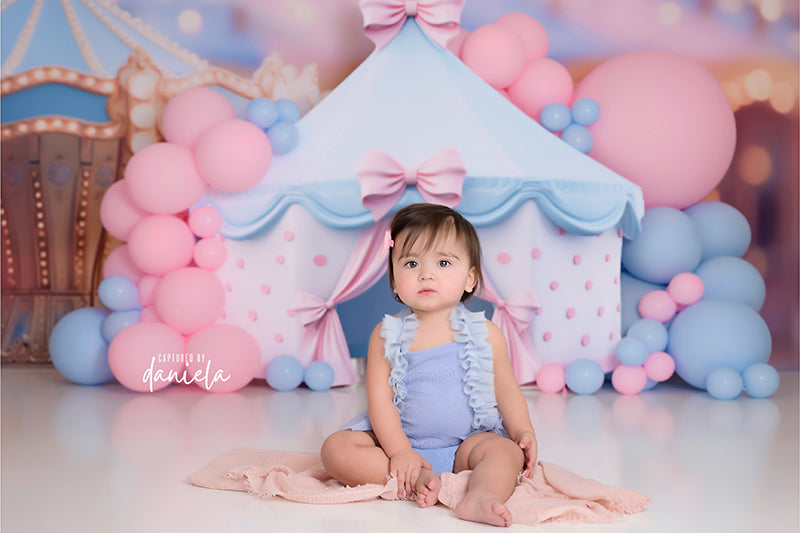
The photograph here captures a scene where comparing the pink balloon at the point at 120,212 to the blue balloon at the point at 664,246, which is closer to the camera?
the pink balloon at the point at 120,212

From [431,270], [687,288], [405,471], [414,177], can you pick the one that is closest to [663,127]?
[687,288]

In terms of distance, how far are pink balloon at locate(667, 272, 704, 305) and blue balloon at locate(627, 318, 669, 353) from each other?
212 mm

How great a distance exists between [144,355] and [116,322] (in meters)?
0.35

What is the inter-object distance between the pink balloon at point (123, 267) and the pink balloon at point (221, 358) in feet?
1.91

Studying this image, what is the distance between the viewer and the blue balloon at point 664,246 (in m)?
4.66

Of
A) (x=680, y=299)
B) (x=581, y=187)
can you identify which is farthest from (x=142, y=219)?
(x=680, y=299)

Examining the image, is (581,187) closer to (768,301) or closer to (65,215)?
(768,301)

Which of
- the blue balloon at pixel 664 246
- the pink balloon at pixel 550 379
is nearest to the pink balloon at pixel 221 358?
the pink balloon at pixel 550 379

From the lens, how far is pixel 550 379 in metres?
4.30

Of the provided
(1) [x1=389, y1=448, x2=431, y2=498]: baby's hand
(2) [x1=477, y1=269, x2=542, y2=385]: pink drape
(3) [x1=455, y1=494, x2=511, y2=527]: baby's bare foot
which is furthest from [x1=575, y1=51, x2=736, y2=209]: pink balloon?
(3) [x1=455, y1=494, x2=511, y2=527]: baby's bare foot

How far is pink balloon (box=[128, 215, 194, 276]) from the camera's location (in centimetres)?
429

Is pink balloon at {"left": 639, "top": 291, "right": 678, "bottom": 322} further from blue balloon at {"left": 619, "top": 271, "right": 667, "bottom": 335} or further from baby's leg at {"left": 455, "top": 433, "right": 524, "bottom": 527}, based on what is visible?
baby's leg at {"left": 455, "top": 433, "right": 524, "bottom": 527}

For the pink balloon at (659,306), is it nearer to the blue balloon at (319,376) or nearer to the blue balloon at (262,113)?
the blue balloon at (319,376)

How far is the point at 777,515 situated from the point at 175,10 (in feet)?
15.8
